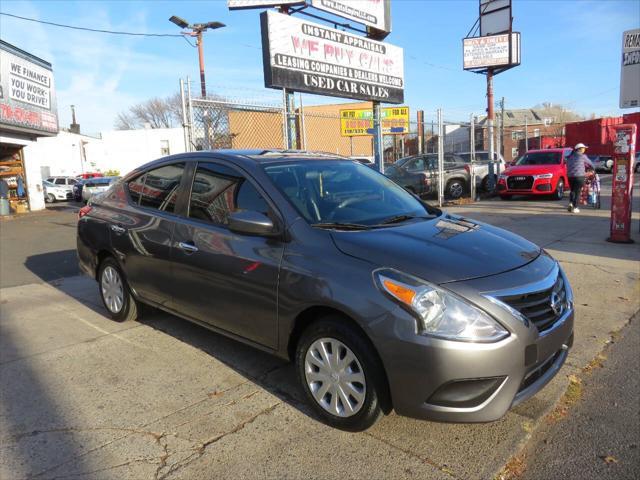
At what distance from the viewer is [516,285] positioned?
2.70 meters

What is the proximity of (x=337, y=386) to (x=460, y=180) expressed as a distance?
1441cm

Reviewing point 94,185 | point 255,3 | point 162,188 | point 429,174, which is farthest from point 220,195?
point 94,185

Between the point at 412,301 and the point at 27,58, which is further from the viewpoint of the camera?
the point at 27,58

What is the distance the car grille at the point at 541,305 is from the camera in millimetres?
2648

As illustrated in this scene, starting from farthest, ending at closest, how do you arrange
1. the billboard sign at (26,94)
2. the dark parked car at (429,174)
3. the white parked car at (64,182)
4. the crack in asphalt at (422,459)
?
1. the white parked car at (64,182)
2. the billboard sign at (26,94)
3. the dark parked car at (429,174)
4. the crack in asphalt at (422,459)

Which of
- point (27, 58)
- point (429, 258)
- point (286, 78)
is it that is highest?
point (27, 58)

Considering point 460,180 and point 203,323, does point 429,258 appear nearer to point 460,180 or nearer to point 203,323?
point 203,323

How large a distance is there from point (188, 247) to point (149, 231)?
0.68m

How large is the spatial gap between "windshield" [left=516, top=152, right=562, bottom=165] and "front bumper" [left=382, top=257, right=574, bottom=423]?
1450 centimetres

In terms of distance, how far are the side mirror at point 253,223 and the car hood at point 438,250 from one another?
17.1 inches

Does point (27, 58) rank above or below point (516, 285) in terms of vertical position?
above

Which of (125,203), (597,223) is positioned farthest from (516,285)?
(597,223)

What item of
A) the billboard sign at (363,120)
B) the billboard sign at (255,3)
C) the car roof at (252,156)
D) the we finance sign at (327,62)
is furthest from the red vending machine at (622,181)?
the billboard sign at (363,120)

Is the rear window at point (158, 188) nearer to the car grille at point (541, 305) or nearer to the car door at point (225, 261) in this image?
the car door at point (225, 261)
